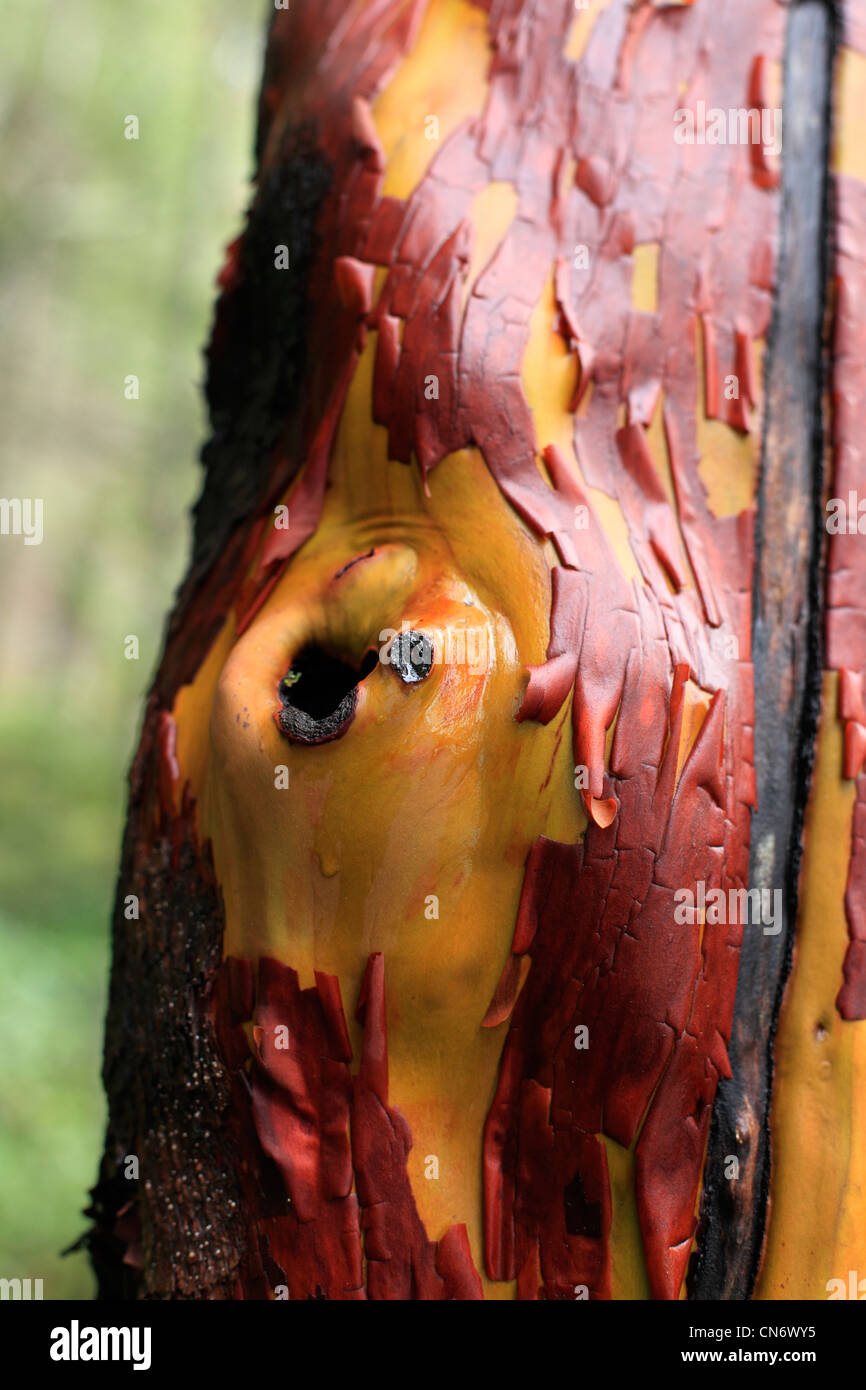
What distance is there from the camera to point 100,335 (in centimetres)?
185

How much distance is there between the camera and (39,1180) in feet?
4.30

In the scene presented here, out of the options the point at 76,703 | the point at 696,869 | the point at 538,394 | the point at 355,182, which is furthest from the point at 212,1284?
the point at 76,703

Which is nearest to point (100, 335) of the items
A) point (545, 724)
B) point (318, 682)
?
point (318, 682)

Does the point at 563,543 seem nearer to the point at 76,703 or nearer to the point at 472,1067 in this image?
the point at 472,1067

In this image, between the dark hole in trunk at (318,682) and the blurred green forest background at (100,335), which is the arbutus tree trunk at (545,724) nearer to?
the dark hole in trunk at (318,682)

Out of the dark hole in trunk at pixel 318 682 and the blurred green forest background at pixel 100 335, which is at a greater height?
the blurred green forest background at pixel 100 335

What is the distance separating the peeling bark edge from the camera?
20.0 inches

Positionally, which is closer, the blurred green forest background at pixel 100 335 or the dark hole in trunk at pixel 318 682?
the dark hole in trunk at pixel 318 682

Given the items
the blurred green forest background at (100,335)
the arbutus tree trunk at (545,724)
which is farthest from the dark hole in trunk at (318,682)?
the blurred green forest background at (100,335)

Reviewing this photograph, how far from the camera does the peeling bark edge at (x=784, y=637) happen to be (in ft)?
1.66

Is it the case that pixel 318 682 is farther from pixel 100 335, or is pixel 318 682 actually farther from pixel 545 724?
pixel 100 335

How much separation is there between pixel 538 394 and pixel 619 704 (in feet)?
0.53

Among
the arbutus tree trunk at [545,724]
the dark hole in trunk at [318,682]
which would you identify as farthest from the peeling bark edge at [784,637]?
the dark hole in trunk at [318,682]

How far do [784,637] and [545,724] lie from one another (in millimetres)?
139
